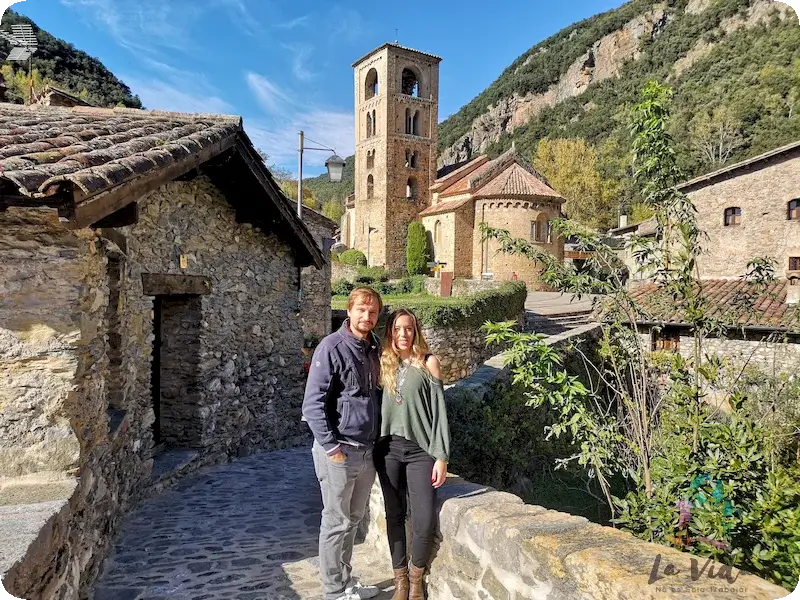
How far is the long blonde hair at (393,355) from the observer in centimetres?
312

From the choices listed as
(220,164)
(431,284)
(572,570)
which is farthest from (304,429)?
(431,284)

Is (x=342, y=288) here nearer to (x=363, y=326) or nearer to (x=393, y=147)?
(x=393, y=147)

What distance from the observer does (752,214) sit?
1859 cm

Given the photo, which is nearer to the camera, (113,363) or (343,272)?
(113,363)

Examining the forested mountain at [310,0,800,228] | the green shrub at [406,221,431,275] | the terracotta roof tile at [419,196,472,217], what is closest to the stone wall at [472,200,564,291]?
the terracotta roof tile at [419,196,472,217]

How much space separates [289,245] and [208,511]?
13.4ft

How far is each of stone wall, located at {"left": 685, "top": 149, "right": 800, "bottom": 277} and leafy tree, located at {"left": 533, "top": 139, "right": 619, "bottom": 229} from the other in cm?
2217

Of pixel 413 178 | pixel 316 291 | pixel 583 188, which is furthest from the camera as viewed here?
pixel 583 188

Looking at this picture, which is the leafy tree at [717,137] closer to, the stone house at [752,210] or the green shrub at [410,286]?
the stone house at [752,210]

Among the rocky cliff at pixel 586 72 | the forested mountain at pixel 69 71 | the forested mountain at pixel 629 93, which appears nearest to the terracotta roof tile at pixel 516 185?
the forested mountain at pixel 629 93

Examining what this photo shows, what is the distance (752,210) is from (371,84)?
29614 millimetres

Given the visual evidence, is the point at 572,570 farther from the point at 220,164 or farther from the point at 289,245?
the point at 289,245

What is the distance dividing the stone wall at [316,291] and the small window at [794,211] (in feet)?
51.6

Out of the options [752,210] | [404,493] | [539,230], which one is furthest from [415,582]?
[539,230]
